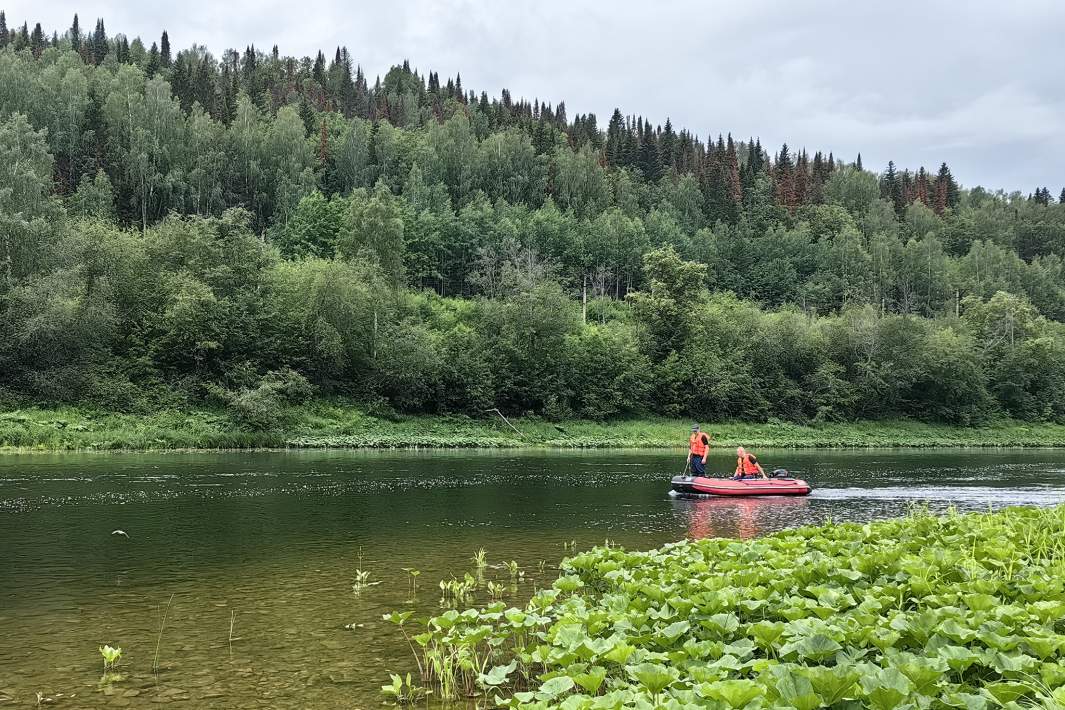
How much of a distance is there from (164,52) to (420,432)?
133 metres

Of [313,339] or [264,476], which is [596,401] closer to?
[313,339]

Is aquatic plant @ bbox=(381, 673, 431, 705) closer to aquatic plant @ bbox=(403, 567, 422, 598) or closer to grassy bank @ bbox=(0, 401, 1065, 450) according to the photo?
aquatic plant @ bbox=(403, 567, 422, 598)

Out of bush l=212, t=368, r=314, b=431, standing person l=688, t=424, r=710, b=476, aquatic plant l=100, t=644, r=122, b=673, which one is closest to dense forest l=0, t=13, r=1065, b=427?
bush l=212, t=368, r=314, b=431

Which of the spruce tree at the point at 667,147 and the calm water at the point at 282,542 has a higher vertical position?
the spruce tree at the point at 667,147

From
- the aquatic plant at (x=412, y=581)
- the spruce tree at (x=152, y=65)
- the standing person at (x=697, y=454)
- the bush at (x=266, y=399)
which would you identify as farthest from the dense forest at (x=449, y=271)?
the aquatic plant at (x=412, y=581)

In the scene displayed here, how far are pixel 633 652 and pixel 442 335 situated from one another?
59964 mm

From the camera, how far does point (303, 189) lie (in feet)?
309

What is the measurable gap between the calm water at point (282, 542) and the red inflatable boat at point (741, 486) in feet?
1.46

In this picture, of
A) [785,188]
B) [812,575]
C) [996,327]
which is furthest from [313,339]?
[785,188]

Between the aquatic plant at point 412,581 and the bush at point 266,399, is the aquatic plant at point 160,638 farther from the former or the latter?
the bush at point 266,399

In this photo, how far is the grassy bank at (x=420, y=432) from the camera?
43656mm

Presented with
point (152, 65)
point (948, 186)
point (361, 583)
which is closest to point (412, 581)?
point (361, 583)

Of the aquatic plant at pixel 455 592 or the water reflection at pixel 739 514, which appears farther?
the water reflection at pixel 739 514

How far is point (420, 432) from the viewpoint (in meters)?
56.5
